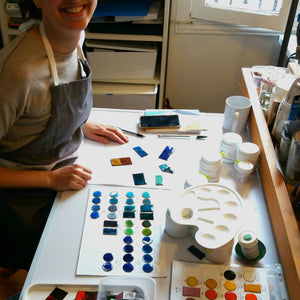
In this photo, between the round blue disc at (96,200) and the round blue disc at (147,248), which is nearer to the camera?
the round blue disc at (147,248)

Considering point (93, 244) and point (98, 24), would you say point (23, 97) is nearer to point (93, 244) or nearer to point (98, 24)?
point (93, 244)

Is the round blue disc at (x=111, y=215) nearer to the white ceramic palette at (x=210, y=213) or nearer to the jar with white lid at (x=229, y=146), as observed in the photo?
the white ceramic palette at (x=210, y=213)

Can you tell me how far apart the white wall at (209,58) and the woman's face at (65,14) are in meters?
1.04

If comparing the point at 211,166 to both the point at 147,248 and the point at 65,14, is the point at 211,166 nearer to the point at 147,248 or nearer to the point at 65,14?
the point at 147,248

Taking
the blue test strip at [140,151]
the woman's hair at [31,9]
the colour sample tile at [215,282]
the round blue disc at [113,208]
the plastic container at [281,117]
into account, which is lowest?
the colour sample tile at [215,282]

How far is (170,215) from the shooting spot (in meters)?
0.79

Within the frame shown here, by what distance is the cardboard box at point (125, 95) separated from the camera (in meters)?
1.87

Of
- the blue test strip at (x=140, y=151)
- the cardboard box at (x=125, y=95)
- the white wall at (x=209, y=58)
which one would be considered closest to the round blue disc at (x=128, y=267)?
the blue test strip at (x=140, y=151)

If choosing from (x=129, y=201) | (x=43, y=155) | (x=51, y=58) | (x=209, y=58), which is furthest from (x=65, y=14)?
(x=209, y=58)

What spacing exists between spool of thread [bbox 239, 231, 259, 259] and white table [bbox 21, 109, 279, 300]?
25mm

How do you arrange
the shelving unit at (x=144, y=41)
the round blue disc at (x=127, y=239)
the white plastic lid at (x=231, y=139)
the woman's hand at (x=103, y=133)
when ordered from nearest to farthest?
the round blue disc at (x=127, y=239), the white plastic lid at (x=231, y=139), the woman's hand at (x=103, y=133), the shelving unit at (x=144, y=41)

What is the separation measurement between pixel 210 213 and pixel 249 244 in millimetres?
104

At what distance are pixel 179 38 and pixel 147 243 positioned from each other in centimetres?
139

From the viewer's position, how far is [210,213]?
80 centimetres
